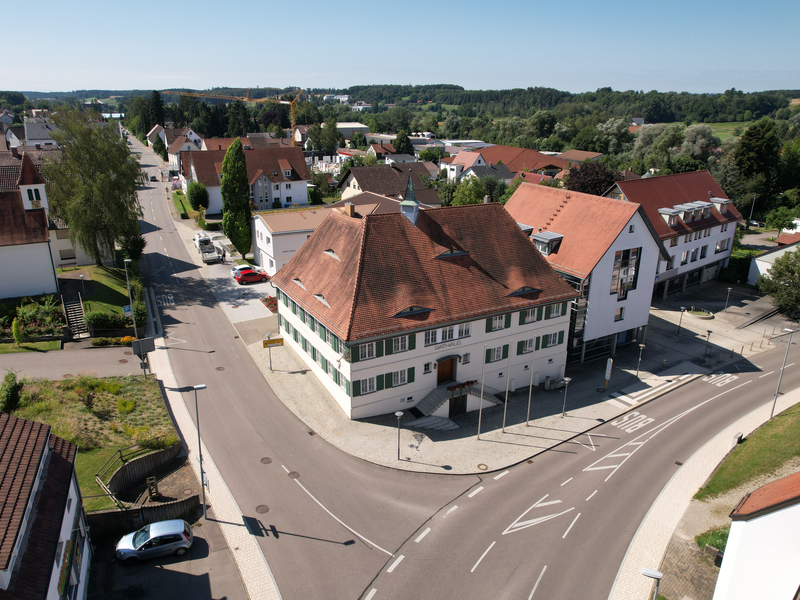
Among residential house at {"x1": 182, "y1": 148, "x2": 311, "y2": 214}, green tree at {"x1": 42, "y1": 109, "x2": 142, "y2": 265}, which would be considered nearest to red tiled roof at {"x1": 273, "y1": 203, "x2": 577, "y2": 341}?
green tree at {"x1": 42, "y1": 109, "x2": 142, "y2": 265}

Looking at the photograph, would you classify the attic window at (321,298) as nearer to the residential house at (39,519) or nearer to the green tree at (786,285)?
the residential house at (39,519)

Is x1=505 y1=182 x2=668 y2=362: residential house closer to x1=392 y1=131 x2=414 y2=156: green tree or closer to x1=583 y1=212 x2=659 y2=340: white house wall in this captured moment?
x1=583 y1=212 x2=659 y2=340: white house wall

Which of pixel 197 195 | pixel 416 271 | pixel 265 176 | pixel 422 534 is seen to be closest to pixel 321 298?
pixel 416 271

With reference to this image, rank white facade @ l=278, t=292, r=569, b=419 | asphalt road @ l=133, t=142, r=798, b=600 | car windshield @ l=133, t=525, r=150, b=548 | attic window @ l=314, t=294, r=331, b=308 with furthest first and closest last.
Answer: attic window @ l=314, t=294, r=331, b=308, white facade @ l=278, t=292, r=569, b=419, car windshield @ l=133, t=525, r=150, b=548, asphalt road @ l=133, t=142, r=798, b=600

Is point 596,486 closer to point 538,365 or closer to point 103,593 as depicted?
point 538,365

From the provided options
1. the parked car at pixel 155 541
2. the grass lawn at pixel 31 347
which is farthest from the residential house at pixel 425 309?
the grass lawn at pixel 31 347

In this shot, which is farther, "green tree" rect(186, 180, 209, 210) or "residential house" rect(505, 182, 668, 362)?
"green tree" rect(186, 180, 209, 210)

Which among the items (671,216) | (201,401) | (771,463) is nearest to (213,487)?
(201,401)
